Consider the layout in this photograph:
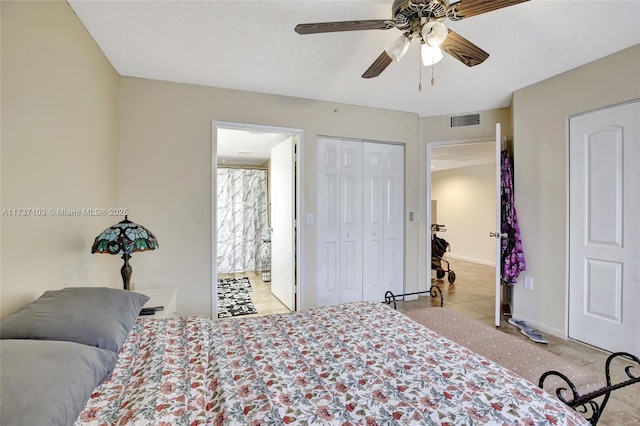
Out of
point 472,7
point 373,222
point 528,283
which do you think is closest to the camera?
point 472,7

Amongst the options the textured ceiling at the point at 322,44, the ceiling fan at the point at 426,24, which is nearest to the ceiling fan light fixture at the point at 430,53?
the ceiling fan at the point at 426,24

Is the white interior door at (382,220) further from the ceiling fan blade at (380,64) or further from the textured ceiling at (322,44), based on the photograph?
the ceiling fan blade at (380,64)

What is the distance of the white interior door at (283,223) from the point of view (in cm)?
347

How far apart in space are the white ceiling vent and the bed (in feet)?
10.7

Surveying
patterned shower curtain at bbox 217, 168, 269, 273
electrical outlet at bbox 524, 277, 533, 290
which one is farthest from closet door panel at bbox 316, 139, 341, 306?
patterned shower curtain at bbox 217, 168, 269, 273

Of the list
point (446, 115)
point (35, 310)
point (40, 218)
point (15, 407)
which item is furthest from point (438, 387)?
point (446, 115)

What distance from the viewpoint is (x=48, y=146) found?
5.09 ft

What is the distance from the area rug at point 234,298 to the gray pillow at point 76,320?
2260mm

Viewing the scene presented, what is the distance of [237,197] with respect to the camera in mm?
5988

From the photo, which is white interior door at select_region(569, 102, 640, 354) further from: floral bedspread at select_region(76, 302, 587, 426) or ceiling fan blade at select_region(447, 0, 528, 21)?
floral bedspread at select_region(76, 302, 587, 426)

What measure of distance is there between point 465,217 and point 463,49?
6.35 m

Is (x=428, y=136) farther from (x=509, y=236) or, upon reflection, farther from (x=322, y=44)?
(x=322, y=44)

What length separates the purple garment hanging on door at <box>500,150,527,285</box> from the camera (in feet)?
10.3

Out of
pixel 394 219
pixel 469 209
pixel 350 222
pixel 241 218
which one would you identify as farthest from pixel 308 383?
pixel 469 209
